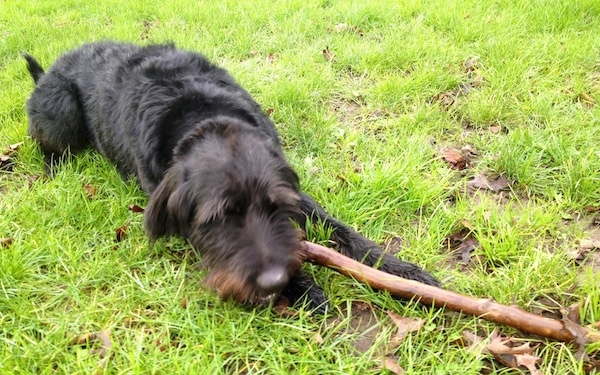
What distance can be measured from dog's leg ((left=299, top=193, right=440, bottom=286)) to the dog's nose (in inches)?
26.0

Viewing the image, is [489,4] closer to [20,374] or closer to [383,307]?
[383,307]

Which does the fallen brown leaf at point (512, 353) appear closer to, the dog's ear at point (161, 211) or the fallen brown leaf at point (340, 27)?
the dog's ear at point (161, 211)

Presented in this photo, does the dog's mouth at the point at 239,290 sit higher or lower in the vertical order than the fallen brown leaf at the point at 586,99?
A: lower

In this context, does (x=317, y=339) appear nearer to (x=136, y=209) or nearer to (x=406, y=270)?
(x=406, y=270)

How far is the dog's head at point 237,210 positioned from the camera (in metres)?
2.10

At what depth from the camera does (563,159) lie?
10.4ft

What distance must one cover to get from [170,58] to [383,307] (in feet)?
6.89

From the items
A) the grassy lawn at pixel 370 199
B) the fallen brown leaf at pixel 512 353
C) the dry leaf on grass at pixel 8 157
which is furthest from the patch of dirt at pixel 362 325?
the dry leaf on grass at pixel 8 157

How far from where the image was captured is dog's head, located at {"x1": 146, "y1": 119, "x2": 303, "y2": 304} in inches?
82.5

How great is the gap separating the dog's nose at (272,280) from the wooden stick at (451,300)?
43 centimetres

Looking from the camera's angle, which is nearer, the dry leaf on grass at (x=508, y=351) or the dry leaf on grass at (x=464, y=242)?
the dry leaf on grass at (x=508, y=351)

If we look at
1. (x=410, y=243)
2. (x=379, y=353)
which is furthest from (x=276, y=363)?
(x=410, y=243)

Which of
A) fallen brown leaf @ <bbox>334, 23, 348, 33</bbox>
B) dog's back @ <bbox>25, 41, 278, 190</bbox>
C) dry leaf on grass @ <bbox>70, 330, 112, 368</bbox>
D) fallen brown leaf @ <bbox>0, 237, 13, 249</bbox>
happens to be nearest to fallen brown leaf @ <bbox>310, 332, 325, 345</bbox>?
dry leaf on grass @ <bbox>70, 330, 112, 368</bbox>

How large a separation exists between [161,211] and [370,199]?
130 cm
